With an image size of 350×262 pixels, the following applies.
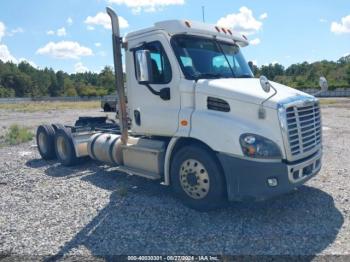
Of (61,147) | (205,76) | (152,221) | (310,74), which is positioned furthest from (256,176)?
Answer: (310,74)

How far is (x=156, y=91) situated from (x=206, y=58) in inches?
42.3

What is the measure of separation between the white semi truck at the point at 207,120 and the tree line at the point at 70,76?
262ft

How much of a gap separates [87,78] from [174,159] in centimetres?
13581

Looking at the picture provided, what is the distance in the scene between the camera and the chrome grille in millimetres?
4773

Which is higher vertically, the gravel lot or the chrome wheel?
the chrome wheel

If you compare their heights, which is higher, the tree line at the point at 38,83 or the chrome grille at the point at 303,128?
the tree line at the point at 38,83

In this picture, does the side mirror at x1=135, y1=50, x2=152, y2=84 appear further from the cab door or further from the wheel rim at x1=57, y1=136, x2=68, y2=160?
the wheel rim at x1=57, y1=136, x2=68, y2=160

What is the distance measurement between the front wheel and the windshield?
4.46 ft

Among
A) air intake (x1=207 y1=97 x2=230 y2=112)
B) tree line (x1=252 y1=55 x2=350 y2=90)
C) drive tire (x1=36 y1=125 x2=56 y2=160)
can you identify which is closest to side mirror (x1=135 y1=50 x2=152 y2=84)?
air intake (x1=207 y1=97 x2=230 y2=112)

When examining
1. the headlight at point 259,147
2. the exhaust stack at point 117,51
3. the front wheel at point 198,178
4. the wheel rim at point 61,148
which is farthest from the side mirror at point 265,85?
the wheel rim at point 61,148

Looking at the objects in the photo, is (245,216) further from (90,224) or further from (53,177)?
(53,177)

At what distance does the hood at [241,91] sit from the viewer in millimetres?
4832

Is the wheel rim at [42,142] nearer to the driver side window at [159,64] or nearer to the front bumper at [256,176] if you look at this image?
the driver side window at [159,64]

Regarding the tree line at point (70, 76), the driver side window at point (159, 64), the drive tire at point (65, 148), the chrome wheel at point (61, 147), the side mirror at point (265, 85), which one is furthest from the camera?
the tree line at point (70, 76)
